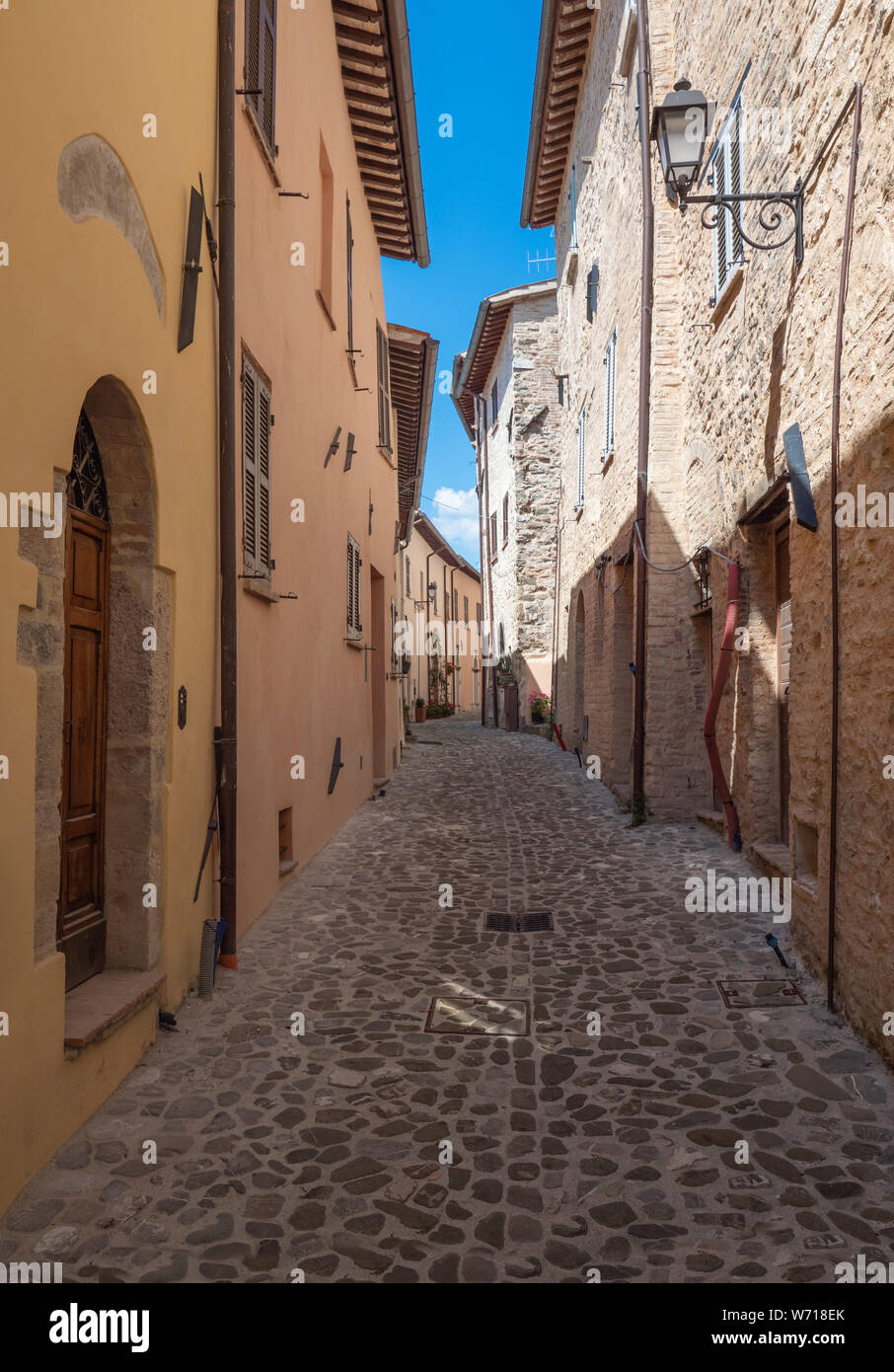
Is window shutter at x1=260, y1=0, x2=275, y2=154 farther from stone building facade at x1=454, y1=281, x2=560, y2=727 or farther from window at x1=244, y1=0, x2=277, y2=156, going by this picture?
stone building facade at x1=454, y1=281, x2=560, y2=727

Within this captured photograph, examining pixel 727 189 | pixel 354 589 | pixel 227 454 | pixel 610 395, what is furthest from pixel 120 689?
pixel 610 395

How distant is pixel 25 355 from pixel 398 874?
5009 millimetres

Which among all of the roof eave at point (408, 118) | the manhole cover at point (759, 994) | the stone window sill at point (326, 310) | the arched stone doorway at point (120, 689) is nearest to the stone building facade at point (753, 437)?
the manhole cover at point (759, 994)

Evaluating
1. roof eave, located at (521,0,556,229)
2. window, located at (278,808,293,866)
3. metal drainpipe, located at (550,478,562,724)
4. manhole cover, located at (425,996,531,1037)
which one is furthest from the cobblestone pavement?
metal drainpipe, located at (550,478,562,724)

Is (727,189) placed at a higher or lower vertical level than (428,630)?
higher

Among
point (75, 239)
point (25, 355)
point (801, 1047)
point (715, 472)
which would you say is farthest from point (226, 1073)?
point (715, 472)

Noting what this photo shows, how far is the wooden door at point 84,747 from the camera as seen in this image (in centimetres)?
348

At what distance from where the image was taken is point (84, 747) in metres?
3.66

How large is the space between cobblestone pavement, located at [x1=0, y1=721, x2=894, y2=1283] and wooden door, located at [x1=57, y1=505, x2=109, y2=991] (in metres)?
0.59

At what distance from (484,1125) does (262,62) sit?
6.44 m

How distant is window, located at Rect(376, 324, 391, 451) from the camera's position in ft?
41.7

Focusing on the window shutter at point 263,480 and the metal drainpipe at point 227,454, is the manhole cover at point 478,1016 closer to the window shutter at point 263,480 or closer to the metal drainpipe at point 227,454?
the metal drainpipe at point 227,454

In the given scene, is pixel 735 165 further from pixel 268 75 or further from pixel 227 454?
pixel 227 454

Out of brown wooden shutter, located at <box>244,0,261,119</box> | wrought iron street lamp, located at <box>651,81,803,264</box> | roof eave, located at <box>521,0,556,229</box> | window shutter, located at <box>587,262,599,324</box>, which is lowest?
wrought iron street lamp, located at <box>651,81,803,264</box>
